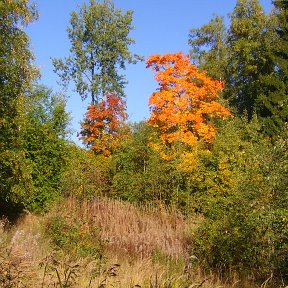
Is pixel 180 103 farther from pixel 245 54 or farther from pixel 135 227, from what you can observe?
pixel 245 54

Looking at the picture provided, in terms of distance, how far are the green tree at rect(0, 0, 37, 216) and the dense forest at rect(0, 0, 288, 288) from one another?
0.04 meters

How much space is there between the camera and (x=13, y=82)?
12938 mm

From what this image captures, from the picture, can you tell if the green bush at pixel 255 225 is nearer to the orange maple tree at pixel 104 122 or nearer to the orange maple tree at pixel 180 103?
the orange maple tree at pixel 180 103

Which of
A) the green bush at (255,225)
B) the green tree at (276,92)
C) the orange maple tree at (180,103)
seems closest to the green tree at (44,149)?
the orange maple tree at (180,103)

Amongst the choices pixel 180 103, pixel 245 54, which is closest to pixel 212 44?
pixel 245 54

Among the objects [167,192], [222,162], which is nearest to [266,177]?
[222,162]

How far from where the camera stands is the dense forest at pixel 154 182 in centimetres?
Answer: 815

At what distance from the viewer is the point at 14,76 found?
12.8 m

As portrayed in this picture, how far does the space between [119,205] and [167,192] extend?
11.5 feet

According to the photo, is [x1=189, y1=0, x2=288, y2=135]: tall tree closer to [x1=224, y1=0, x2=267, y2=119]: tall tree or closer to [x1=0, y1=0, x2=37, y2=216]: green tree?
[x1=224, y1=0, x2=267, y2=119]: tall tree

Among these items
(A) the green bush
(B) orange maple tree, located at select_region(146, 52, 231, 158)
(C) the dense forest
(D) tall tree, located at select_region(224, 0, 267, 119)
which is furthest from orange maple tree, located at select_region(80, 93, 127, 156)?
(A) the green bush

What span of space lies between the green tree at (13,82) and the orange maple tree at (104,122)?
12303mm

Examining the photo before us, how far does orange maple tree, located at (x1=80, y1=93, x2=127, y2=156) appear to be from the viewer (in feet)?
88.5

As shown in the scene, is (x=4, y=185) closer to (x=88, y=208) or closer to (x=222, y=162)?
(x=88, y=208)
